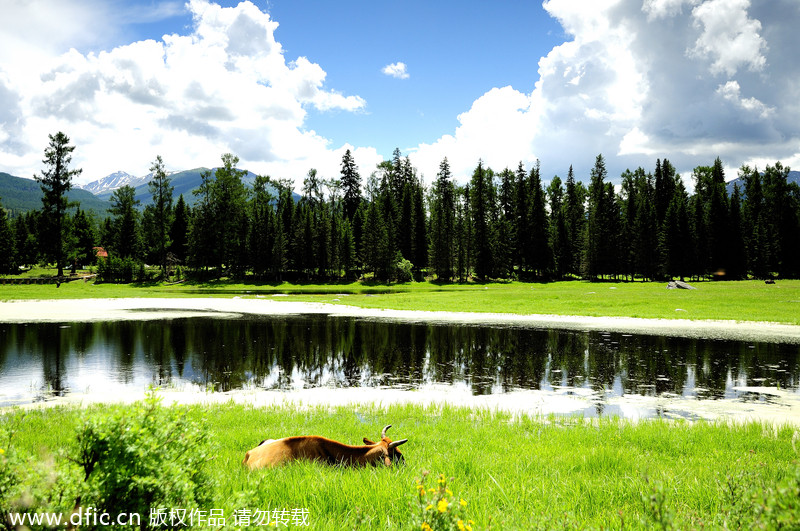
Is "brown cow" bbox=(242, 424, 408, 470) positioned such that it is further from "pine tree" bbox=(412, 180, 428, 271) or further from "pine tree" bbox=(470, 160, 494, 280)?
"pine tree" bbox=(412, 180, 428, 271)

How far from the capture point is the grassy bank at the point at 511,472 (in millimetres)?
3617

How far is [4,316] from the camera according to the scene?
34.9 meters

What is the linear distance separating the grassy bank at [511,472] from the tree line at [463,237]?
8484 cm

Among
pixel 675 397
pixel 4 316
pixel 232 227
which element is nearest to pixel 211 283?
pixel 232 227

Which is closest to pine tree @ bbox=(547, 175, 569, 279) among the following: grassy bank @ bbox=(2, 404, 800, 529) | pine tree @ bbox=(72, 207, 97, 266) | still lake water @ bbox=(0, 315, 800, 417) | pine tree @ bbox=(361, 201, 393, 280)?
pine tree @ bbox=(361, 201, 393, 280)

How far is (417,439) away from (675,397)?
958cm

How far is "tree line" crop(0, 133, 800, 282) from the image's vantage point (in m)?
88.3

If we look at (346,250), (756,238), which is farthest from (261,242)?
(756,238)

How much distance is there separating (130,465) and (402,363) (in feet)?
53.4

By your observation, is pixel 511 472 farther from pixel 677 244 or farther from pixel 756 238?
pixel 756 238

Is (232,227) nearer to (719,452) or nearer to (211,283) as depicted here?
(211,283)

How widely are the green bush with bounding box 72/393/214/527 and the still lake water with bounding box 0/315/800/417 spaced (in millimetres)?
10159

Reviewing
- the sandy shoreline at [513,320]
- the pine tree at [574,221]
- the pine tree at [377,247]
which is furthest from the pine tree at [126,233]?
the pine tree at [574,221]

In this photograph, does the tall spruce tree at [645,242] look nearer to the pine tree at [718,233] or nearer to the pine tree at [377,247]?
the pine tree at [718,233]
